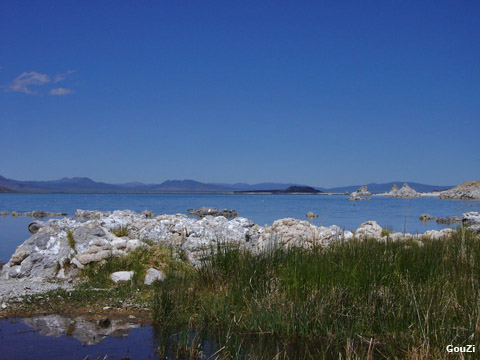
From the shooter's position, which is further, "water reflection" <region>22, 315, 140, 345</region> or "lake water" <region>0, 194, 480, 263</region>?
"lake water" <region>0, 194, 480, 263</region>

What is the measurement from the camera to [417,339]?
5.40 meters

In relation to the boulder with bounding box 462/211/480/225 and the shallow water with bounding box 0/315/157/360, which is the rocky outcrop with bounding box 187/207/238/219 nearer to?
the boulder with bounding box 462/211/480/225

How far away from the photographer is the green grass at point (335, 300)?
5605 mm

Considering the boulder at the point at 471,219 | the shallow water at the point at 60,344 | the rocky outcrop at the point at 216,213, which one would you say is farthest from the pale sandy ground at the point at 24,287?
the rocky outcrop at the point at 216,213

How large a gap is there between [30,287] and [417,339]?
7.43 metres

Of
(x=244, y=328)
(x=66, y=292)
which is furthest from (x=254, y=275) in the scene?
(x=66, y=292)

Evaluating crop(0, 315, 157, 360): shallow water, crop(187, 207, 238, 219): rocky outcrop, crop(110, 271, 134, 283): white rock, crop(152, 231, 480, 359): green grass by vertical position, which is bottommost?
crop(187, 207, 238, 219): rocky outcrop

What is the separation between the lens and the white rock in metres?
9.72

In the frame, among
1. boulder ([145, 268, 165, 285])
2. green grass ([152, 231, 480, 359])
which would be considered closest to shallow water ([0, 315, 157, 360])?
green grass ([152, 231, 480, 359])

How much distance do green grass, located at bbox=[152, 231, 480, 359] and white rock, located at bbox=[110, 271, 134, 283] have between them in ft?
6.21

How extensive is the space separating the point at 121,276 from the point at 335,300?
5176mm

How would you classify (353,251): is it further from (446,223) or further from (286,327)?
(446,223)

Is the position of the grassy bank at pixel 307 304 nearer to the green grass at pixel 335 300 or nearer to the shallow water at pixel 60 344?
the green grass at pixel 335 300

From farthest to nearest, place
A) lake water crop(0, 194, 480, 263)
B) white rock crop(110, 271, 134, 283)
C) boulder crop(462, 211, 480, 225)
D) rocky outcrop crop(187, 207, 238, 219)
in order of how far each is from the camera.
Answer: rocky outcrop crop(187, 207, 238, 219)
lake water crop(0, 194, 480, 263)
boulder crop(462, 211, 480, 225)
white rock crop(110, 271, 134, 283)
